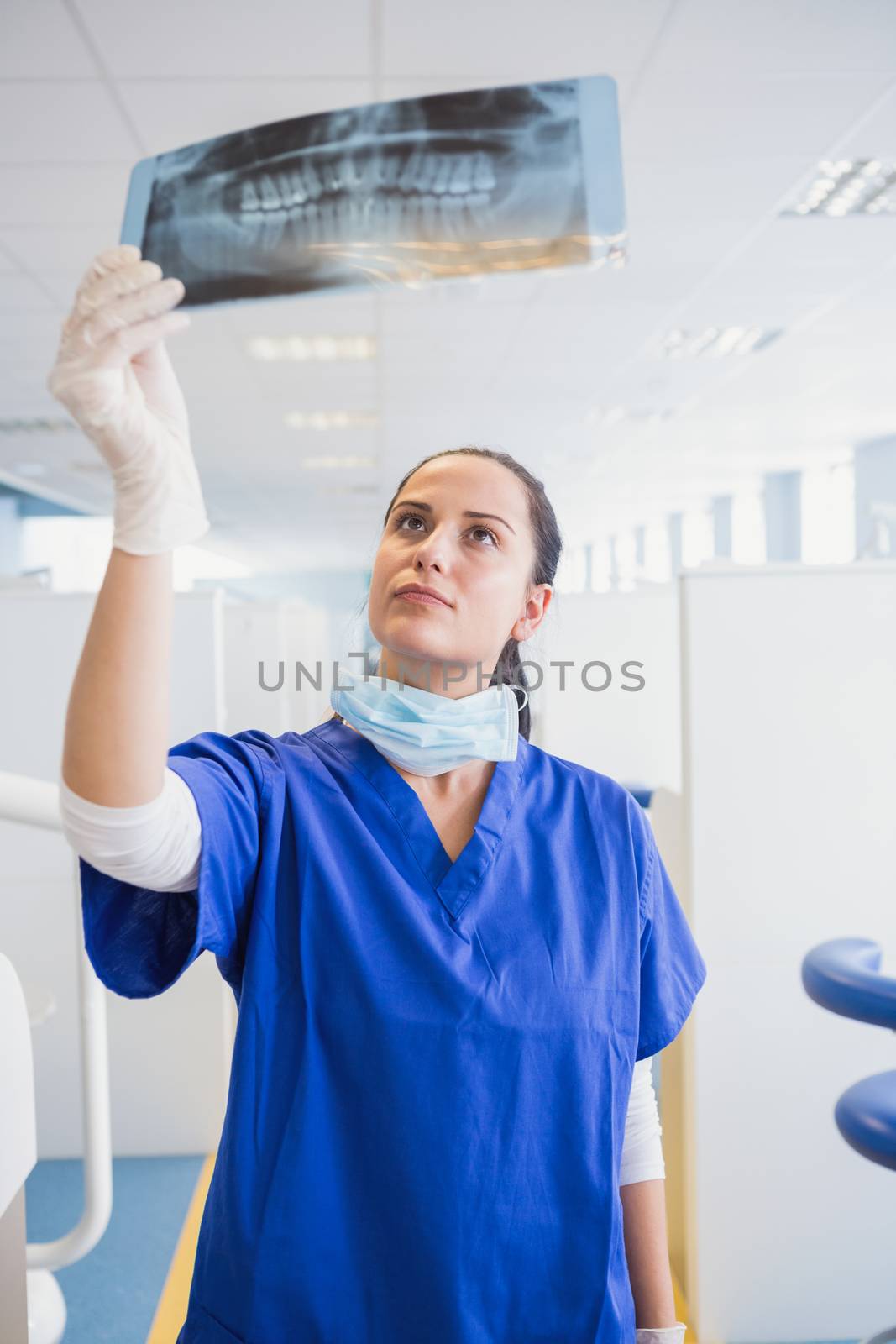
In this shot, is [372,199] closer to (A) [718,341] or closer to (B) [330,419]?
(A) [718,341]

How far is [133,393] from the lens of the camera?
63 cm

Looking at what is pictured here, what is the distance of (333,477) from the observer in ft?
31.3

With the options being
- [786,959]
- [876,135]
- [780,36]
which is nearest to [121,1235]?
[786,959]

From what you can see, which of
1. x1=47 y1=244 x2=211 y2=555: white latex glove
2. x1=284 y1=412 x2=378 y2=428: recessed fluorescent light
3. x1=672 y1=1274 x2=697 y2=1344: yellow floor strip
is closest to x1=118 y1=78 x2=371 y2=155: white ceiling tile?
x1=47 y1=244 x2=211 y2=555: white latex glove

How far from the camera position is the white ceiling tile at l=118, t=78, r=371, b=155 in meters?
2.65

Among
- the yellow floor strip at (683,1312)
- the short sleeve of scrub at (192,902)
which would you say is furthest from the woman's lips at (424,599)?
the yellow floor strip at (683,1312)

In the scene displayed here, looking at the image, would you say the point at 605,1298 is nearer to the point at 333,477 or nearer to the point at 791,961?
the point at 791,961

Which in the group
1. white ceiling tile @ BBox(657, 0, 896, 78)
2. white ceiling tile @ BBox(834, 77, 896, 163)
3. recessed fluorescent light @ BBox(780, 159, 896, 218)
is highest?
recessed fluorescent light @ BBox(780, 159, 896, 218)

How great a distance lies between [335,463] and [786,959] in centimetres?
741

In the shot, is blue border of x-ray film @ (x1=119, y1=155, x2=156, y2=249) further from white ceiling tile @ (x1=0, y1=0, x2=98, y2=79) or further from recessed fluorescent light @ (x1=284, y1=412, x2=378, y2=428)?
recessed fluorescent light @ (x1=284, y1=412, x2=378, y2=428)

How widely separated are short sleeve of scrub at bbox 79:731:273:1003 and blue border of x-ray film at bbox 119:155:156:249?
0.38m

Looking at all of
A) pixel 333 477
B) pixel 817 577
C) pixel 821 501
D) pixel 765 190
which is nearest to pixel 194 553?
pixel 333 477

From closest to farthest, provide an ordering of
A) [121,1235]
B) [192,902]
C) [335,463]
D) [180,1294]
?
[192,902] → [180,1294] → [121,1235] → [335,463]

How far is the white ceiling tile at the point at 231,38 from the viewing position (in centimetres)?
234
